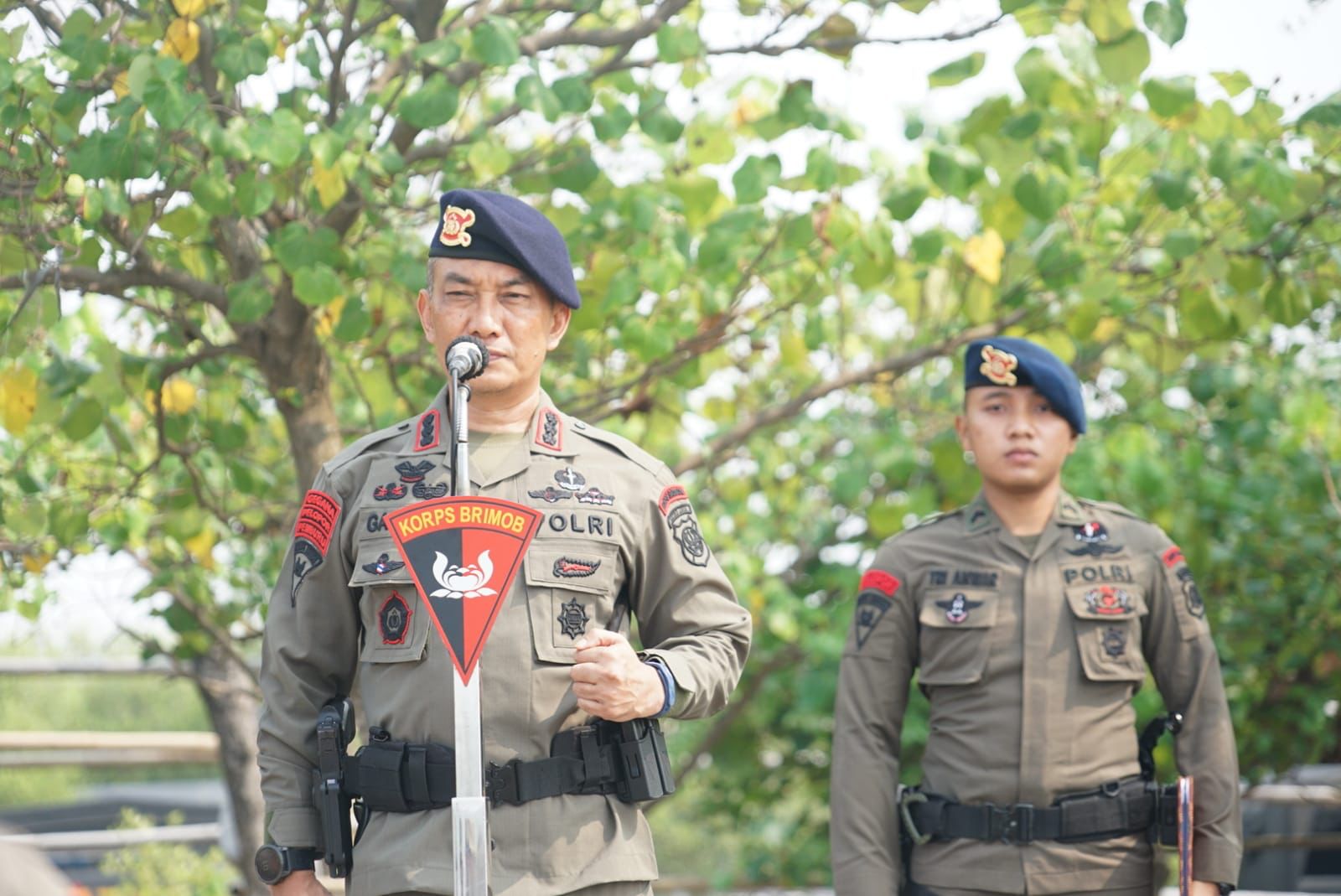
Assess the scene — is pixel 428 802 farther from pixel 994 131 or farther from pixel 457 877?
pixel 994 131

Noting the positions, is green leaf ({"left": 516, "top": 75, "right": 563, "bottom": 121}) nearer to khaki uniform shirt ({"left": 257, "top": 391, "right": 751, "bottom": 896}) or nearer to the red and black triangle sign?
khaki uniform shirt ({"left": 257, "top": 391, "right": 751, "bottom": 896})

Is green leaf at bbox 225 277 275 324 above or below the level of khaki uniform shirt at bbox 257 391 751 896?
above

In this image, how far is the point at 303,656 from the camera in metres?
3.08

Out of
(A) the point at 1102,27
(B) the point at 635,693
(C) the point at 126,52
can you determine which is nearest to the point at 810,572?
(A) the point at 1102,27

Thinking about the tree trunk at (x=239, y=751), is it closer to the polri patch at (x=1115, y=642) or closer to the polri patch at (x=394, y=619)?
the polri patch at (x=394, y=619)

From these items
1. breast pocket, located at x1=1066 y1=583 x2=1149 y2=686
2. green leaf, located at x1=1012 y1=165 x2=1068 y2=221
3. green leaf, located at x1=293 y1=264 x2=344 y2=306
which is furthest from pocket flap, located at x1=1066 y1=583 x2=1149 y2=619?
green leaf, located at x1=293 y1=264 x2=344 y2=306

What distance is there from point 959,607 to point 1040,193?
133 centimetres

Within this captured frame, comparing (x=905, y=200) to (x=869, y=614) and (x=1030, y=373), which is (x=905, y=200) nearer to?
(x=1030, y=373)

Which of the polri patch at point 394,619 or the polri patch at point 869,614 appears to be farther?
the polri patch at point 869,614

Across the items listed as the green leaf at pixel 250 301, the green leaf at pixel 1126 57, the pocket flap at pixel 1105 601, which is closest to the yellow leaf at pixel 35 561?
the green leaf at pixel 250 301

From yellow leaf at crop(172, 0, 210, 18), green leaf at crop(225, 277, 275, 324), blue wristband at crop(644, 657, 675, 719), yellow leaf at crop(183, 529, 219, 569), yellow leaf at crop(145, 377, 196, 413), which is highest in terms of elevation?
yellow leaf at crop(172, 0, 210, 18)

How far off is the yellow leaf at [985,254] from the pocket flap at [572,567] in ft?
8.22

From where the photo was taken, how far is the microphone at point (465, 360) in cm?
271

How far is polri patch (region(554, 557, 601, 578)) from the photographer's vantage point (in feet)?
9.80
